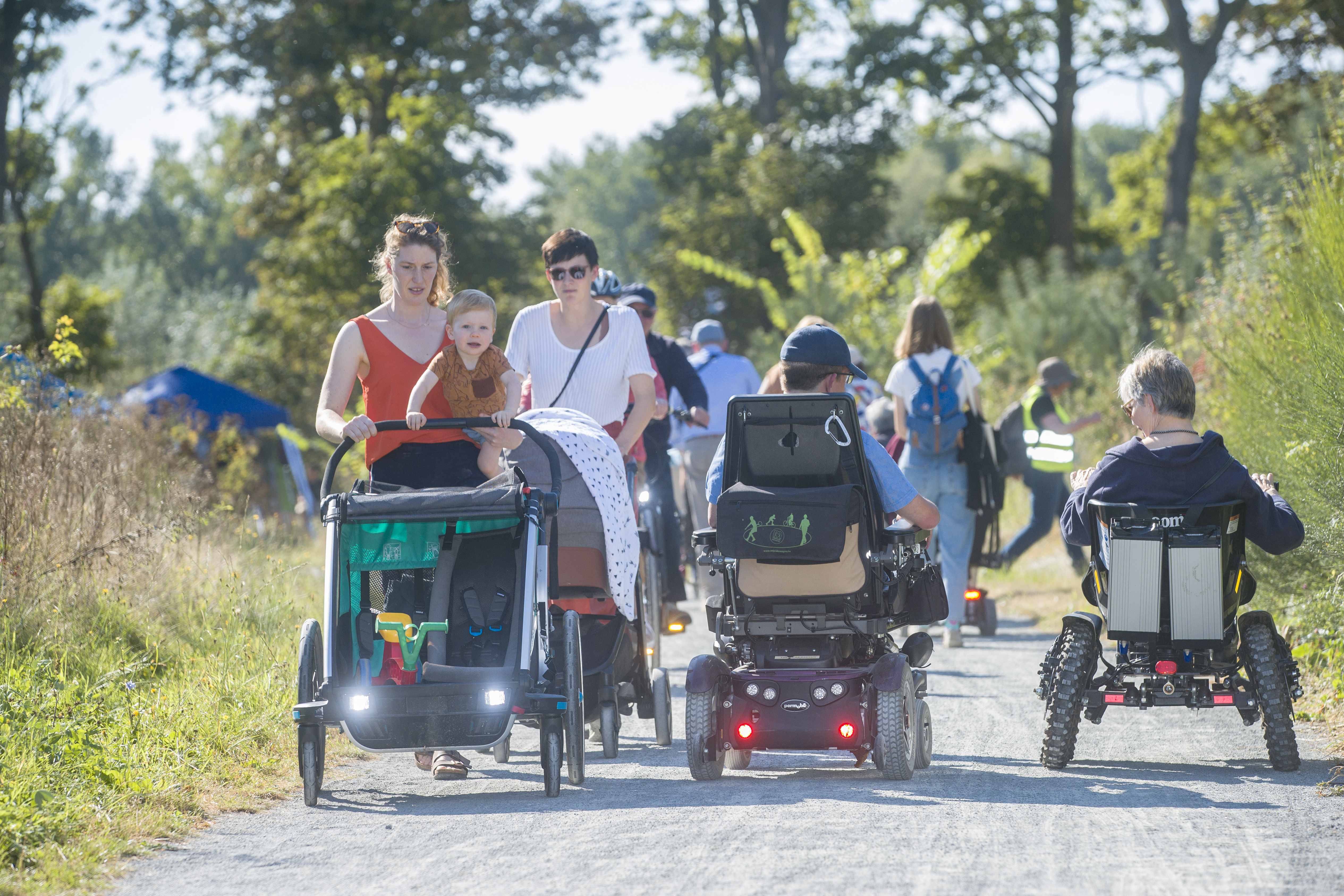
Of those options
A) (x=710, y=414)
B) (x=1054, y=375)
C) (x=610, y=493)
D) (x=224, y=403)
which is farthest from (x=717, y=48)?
(x=610, y=493)

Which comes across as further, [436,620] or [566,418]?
[566,418]

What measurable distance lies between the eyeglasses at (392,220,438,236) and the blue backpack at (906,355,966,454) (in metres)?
3.75

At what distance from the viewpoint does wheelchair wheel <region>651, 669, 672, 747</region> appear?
6.31 meters

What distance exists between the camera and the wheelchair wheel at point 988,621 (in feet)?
32.4

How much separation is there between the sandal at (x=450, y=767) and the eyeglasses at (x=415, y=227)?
202 cm

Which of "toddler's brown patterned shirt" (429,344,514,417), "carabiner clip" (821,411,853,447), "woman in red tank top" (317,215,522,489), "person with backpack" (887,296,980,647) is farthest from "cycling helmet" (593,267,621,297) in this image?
"carabiner clip" (821,411,853,447)

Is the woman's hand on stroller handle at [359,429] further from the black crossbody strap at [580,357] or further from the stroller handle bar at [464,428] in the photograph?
the black crossbody strap at [580,357]

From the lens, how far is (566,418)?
6.11 metres

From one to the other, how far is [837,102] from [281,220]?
1300 centimetres

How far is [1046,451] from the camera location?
11406mm

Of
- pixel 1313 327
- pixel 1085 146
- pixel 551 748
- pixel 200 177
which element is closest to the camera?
pixel 551 748

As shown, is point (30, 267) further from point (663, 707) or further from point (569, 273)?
point (663, 707)

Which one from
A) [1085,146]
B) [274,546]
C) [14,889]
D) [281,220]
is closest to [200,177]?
[1085,146]

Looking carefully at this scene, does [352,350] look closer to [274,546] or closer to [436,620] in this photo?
[436,620]
